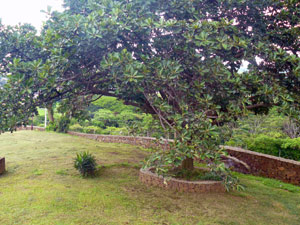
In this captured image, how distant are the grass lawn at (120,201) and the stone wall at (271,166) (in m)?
0.46

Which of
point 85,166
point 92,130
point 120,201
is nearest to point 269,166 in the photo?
point 120,201

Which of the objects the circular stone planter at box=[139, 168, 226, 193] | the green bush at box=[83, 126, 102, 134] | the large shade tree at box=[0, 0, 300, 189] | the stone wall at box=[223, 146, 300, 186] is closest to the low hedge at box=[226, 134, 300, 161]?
the stone wall at box=[223, 146, 300, 186]

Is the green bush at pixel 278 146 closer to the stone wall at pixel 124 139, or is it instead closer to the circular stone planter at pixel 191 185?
the circular stone planter at pixel 191 185

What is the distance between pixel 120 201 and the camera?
5.98 meters

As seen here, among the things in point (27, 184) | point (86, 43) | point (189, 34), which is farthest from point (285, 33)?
point (27, 184)

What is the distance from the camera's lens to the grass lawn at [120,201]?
16.7 feet

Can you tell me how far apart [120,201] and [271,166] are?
19.4 feet

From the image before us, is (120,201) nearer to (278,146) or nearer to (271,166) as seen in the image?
(271,166)

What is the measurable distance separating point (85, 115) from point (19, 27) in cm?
343

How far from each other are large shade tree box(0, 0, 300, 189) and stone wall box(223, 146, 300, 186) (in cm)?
338

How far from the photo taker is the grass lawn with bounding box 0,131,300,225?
509 centimetres

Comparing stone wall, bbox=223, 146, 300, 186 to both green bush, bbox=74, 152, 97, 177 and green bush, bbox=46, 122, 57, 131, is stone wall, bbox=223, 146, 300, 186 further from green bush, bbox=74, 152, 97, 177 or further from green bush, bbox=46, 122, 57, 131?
green bush, bbox=46, 122, 57, 131

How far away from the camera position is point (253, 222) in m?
5.31

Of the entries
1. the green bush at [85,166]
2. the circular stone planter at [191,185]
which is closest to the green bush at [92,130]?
the green bush at [85,166]
